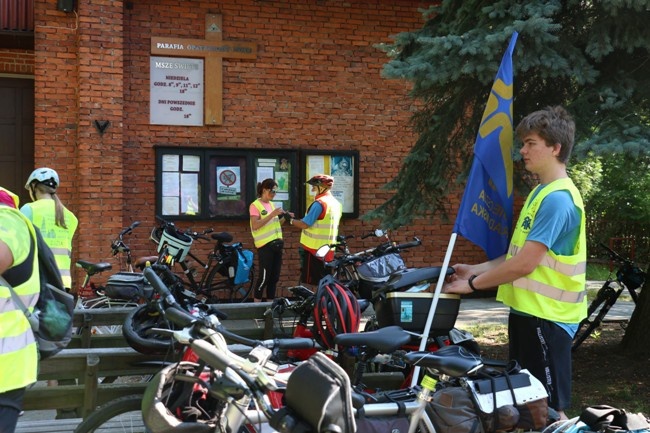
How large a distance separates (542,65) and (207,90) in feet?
19.8

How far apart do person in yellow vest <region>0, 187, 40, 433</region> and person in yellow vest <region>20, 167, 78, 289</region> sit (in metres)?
3.33

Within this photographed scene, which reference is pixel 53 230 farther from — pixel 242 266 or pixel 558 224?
pixel 558 224

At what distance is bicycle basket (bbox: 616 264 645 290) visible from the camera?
7746 mm

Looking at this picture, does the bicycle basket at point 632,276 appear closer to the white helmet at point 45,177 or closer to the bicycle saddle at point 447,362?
the bicycle saddle at point 447,362

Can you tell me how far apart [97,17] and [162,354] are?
23.0 feet

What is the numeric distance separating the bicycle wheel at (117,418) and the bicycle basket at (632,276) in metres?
5.93

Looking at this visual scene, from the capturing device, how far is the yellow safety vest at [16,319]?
2.82 m

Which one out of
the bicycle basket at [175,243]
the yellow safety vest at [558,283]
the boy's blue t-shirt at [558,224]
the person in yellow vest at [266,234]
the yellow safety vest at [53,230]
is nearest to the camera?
the boy's blue t-shirt at [558,224]

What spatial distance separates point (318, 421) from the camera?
93.9 inches

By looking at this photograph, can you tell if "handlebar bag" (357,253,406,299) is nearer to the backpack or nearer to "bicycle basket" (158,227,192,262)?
the backpack

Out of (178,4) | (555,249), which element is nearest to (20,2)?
(178,4)

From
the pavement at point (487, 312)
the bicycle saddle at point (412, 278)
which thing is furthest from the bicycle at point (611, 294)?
the bicycle saddle at point (412, 278)

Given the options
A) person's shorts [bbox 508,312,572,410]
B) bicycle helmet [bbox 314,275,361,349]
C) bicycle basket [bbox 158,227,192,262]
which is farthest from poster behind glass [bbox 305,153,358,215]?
person's shorts [bbox 508,312,572,410]

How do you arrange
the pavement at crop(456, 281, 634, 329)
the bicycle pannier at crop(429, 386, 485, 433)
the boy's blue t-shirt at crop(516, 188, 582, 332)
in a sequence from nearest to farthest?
the bicycle pannier at crop(429, 386, 485, 433), the boy's blue t-shirt at crop(516, 188, 582, 332), the pavement at crop(456, 281, 634, 329)
